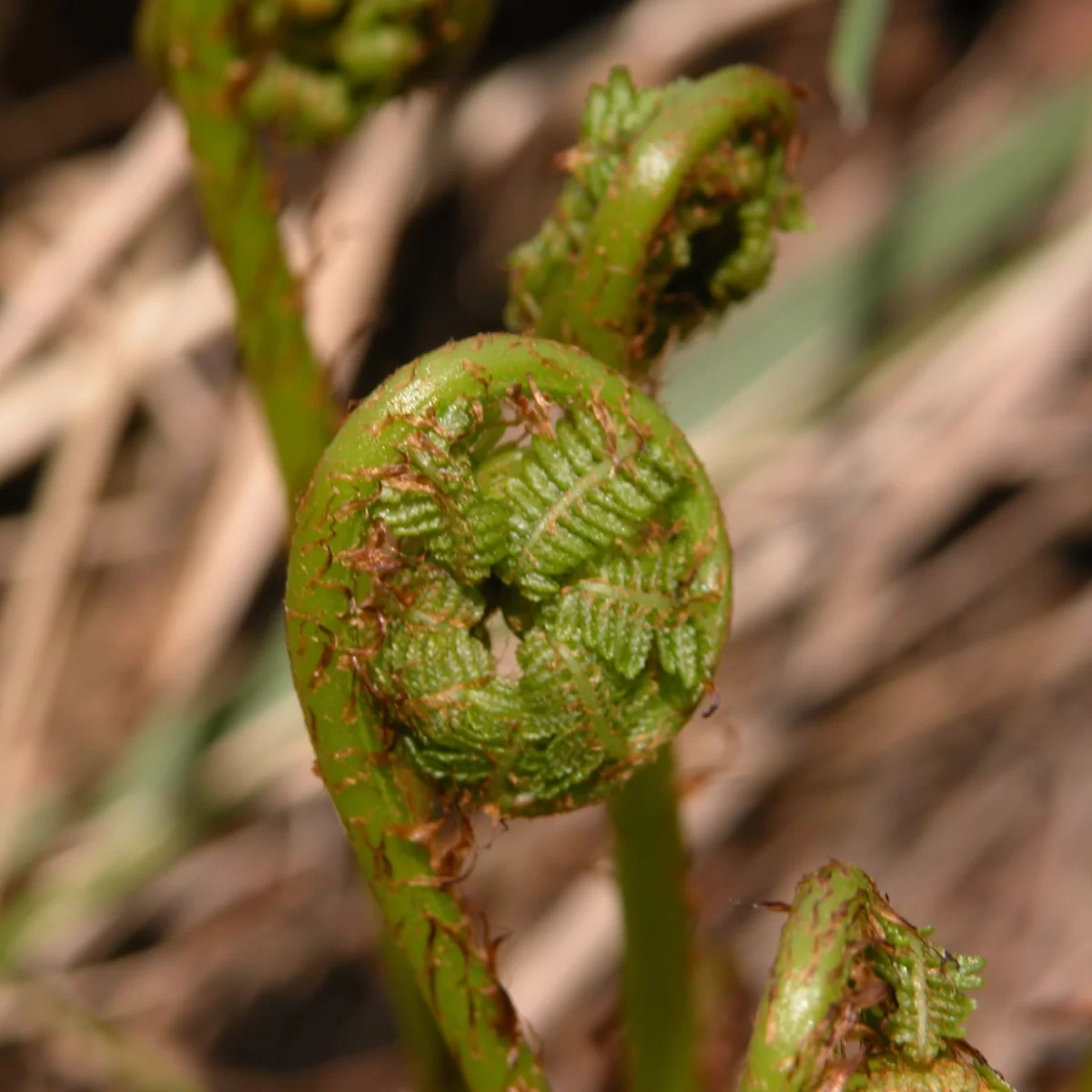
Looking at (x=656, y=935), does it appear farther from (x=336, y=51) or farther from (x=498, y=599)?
(x=336, y=51)

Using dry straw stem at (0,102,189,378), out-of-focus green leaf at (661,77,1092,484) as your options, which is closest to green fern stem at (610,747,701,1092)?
Answer: out-of-focus green leaf at (661,77,1092,484)

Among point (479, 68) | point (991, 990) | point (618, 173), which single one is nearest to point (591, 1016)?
point (991, 990)

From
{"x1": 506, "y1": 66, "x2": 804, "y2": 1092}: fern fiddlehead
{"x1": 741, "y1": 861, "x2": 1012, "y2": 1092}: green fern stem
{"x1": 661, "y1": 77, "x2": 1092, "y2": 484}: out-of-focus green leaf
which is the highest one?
{"x1": 506, "y1": 66, "x2": 804, "y2": 1092}: fern fiddlehead

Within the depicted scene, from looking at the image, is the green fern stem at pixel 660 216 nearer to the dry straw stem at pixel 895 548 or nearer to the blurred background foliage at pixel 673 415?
the blurred background foliage at pixel 673 415

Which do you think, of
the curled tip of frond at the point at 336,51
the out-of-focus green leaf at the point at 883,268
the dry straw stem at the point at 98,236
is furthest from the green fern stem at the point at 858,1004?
the dry straw stem at the point at 98,236

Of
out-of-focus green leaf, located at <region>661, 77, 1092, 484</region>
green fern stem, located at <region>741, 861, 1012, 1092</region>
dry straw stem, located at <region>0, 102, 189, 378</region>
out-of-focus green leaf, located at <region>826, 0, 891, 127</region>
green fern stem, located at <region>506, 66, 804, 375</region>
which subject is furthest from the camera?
out-of-focus green leaf, located at <region>661, 77, 1092, 484</region>

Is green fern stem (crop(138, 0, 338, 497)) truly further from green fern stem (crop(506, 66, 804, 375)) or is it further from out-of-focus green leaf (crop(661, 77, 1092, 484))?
out-of-focus green leaf (crop(661, 77, 1092, 484))
